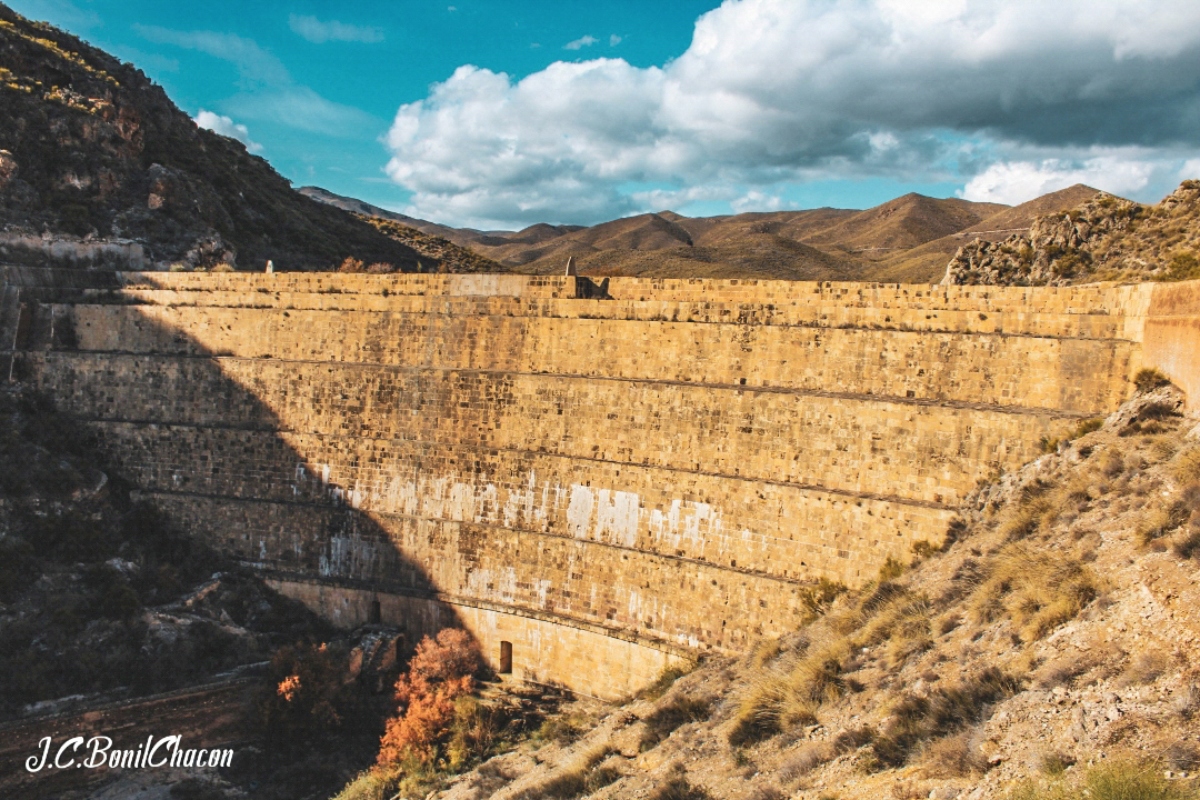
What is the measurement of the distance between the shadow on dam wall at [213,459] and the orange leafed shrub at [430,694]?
71 centimetres

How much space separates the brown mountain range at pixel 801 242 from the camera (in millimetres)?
43312

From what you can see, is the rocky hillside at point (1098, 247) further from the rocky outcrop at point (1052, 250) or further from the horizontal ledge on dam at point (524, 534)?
the horizontal ledge on dam at point (524, 534)

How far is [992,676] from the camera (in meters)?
7.10

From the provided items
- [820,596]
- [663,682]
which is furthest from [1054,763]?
[663,682]

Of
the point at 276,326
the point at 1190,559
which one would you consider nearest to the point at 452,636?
the point at 276,326

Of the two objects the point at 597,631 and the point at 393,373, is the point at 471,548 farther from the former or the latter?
the point at 393,373

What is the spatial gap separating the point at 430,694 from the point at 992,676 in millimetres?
12269

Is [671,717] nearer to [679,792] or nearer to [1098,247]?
[679,792]

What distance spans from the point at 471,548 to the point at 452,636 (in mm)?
2000

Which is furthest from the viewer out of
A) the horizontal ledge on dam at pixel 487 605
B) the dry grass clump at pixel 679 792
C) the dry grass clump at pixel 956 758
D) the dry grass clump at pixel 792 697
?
the horizontal ledge on dam at pixel 487 605

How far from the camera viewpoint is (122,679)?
16.0 m

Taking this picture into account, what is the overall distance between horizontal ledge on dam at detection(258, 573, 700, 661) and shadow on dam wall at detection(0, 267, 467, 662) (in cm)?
4

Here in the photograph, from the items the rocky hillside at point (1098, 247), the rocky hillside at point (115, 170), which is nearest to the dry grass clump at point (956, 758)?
the rocky hillside at point (1098, 247)

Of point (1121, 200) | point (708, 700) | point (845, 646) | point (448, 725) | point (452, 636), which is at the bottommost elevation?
point (448, 725)
